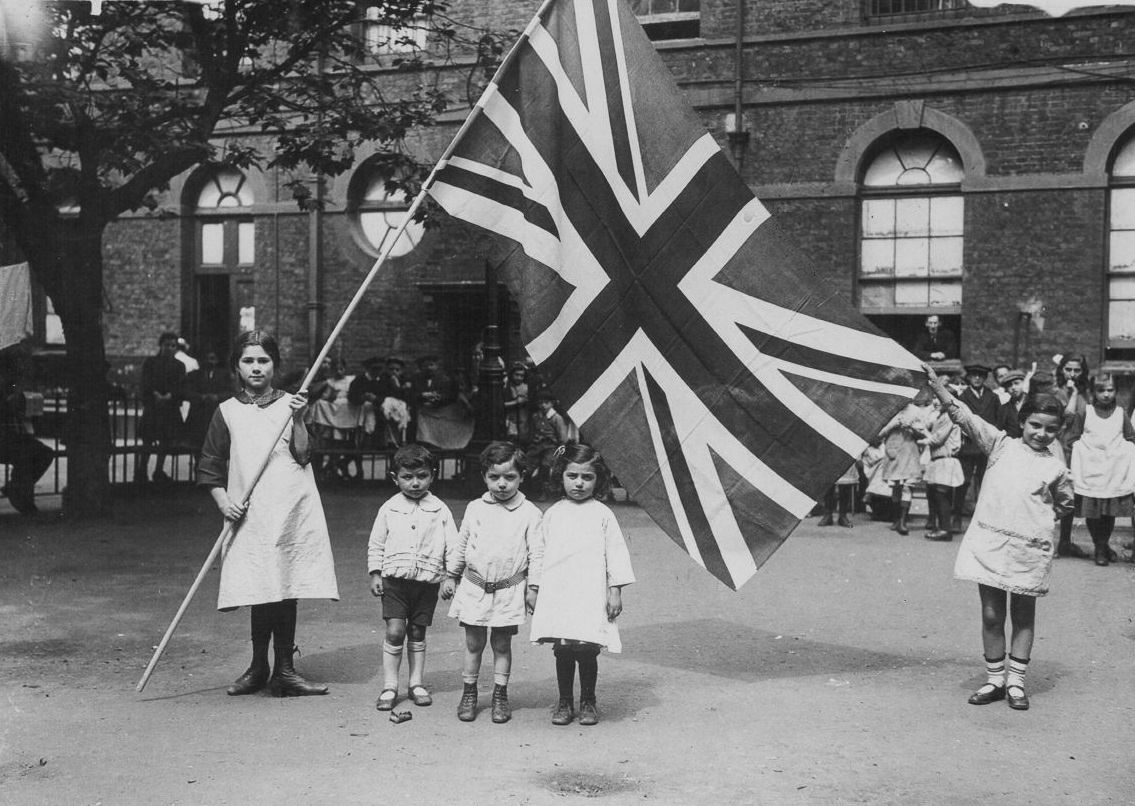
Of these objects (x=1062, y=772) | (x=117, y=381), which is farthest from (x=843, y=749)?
(x=117, y=381)

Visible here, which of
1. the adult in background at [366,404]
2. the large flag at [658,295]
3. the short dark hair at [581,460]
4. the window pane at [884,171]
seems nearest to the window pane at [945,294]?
the window pane at [884,171]

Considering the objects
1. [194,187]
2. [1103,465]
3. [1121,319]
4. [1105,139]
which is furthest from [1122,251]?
[194,187]

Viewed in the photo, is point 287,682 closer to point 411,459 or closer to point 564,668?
point 411,459

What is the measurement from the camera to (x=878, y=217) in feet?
57.9

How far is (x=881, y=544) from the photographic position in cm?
1170

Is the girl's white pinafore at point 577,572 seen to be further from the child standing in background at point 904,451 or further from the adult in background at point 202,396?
the adult in background at point 202,396

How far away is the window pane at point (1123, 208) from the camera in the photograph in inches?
641

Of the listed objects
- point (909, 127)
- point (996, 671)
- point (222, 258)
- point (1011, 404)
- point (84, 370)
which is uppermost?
point (909, 127)

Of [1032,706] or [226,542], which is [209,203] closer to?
[226,542]

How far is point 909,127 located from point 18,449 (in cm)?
1224

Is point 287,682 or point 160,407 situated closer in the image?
point 287,682

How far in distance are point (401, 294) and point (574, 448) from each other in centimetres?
1476

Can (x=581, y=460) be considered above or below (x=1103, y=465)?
above

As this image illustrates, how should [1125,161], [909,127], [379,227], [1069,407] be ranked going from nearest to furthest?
[1069,407] < [1125,161] < [909,127] < [379,227]
